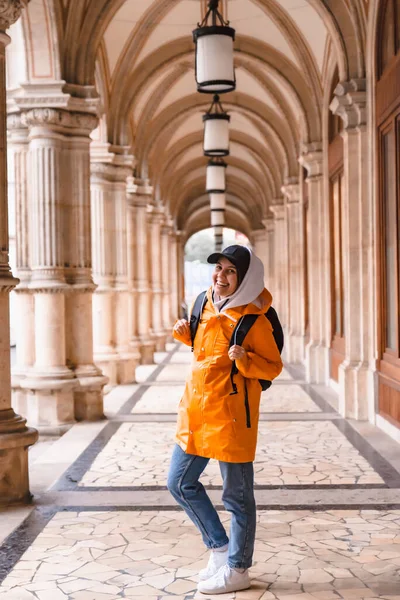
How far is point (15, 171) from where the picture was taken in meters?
10.4

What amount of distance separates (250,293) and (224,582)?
59.9 inches

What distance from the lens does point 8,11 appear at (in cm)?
623

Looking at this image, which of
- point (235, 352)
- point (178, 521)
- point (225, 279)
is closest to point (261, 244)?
point (178, 521)

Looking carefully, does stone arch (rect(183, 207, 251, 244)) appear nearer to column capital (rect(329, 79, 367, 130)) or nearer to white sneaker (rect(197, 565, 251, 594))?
column capital (rect(329, 79, 367, 130))

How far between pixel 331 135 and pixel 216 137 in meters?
2.20

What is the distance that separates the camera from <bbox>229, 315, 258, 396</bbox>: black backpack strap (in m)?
4.19

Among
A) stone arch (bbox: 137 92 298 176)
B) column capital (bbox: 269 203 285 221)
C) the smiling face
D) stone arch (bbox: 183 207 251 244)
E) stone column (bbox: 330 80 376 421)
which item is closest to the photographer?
the smiling face

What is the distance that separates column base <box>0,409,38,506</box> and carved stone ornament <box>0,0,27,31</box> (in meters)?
2.96

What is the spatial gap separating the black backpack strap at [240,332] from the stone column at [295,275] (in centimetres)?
1414

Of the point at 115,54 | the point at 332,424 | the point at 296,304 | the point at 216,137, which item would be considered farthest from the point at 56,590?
the point at 296,304

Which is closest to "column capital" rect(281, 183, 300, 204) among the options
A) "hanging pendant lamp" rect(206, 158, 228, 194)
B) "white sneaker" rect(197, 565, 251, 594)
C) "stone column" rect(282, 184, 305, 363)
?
"stone column" rect(282, 184, 305, 363)

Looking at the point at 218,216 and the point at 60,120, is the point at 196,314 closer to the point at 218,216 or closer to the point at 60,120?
the point at 60,120

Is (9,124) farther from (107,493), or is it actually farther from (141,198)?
(141,198)

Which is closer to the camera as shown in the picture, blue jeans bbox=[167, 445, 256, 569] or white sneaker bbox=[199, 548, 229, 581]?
blue jeans bbox=[167, 445, 256, 569]
